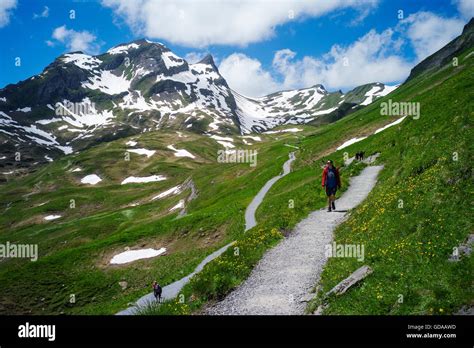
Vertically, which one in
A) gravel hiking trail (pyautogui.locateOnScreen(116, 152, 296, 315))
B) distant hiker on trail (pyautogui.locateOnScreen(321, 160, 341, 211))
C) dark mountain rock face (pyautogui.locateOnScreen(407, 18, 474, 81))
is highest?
dark mountain rock face (pyautogui.locateOnScreen(407, 18, 474, 81))

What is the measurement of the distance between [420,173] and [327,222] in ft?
27.6

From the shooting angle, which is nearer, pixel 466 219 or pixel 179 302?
pixel 466 219

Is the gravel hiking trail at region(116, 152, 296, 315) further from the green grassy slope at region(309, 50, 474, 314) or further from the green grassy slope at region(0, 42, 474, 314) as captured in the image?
the green grassy slope at region(309, 50, 474, 314)

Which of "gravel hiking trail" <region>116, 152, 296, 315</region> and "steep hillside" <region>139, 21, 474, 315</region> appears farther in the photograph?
"gravel hiking trail" <region>116, 152, 296, 315</region>

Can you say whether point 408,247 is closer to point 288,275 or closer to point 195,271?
point 288,275

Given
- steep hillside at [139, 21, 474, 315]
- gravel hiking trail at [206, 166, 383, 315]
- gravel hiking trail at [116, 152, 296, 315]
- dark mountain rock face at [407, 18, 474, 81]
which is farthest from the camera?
dark mountain rock face at [407, 18, 474, 81]

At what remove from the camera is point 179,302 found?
18.4 metres

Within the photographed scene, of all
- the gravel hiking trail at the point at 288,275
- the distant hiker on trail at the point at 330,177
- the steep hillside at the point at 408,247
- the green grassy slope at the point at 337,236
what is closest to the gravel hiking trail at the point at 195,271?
the green grassy slope at the point at 337,236

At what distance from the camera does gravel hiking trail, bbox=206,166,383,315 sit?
51.7 ft

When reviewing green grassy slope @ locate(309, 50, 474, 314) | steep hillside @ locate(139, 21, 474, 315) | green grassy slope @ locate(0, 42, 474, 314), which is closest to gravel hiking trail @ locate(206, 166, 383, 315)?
steep hillside @ locate(139, 21, 474, 315)

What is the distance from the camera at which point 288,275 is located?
1902 centimetres

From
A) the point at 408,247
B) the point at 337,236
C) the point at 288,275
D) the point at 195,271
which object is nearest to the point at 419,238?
the point at 408,247
